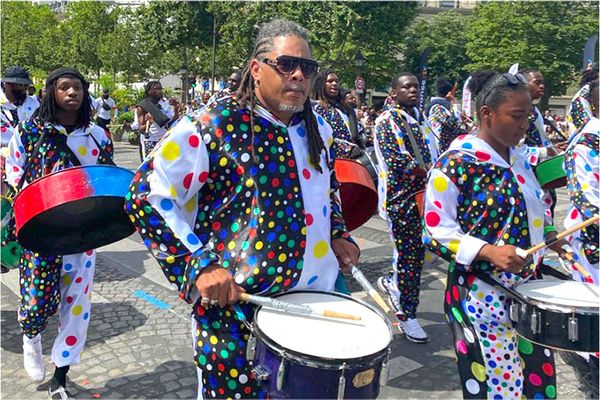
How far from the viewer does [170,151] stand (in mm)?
1996

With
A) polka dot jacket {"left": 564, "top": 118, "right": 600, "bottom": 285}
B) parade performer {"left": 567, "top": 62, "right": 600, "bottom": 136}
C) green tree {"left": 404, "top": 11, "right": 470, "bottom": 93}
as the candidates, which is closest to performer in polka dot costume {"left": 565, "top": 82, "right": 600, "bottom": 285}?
polka dot jacket {"left": 564, "top": 118, "right": 600, "bottom": 285}

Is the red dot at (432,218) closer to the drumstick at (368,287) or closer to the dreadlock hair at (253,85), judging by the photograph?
the drumstick at (368,287)

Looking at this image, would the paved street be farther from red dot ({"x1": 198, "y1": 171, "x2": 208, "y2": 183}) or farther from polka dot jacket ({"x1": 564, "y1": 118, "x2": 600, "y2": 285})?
red dot ({"x1": 198, "y1": 171, "x2": 208, "y2": 183})

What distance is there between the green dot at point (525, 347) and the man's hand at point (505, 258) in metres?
0.37

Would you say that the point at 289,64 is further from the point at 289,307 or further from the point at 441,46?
the point at 441,46

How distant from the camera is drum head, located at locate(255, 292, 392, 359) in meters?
1.80

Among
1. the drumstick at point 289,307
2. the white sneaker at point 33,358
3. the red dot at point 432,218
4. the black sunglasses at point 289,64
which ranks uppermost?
the black sunglasses at point 289,64

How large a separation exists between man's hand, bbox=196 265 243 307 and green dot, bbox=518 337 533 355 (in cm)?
144

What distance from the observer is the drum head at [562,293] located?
2412 mm

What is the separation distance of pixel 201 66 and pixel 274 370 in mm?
43160

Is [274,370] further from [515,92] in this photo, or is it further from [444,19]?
[444,19]

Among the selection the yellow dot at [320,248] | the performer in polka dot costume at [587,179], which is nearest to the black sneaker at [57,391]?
the yellow dot at [320,248]

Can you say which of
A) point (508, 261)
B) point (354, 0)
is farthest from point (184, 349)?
point (354, 0)

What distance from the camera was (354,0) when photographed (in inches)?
1083
